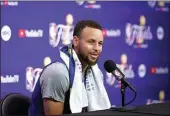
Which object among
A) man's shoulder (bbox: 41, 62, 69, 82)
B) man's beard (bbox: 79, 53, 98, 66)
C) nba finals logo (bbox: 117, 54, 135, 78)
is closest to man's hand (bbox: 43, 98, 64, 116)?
man's shoulder (bbox: 41, 62, 69, 82)

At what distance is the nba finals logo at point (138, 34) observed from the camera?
4.33 m

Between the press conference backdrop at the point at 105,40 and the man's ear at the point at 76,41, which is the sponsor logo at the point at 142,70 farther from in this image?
the man's ear at the point at 76,41

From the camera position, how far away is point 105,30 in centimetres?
416

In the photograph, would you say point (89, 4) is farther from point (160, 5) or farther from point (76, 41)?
point (76, 41)

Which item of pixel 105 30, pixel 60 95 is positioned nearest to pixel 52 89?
pixel 60 95

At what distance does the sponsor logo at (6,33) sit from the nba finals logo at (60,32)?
1.32ft

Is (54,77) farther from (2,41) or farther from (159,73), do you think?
(159,73)

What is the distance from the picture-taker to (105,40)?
418 centimetres

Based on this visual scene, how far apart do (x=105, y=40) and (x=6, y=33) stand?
104 centimetres

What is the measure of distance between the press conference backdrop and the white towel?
3.98ft

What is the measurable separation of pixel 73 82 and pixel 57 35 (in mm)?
1615

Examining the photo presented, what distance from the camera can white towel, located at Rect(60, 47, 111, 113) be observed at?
2288mm

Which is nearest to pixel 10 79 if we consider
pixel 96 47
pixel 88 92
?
pixel 88 92

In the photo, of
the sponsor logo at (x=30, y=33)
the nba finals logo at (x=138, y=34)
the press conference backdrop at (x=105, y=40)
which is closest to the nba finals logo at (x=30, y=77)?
the press conference backdrop at (x=105, y=40)
